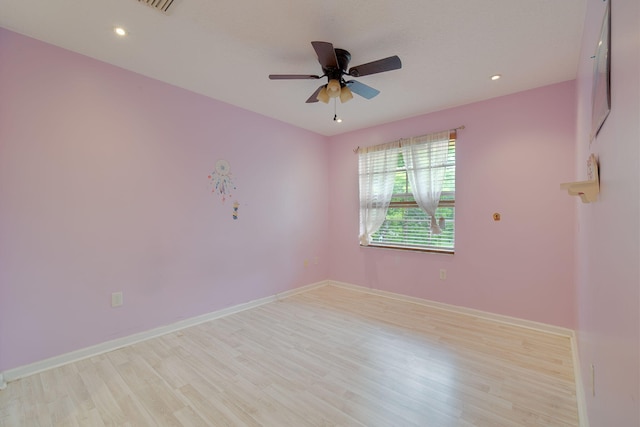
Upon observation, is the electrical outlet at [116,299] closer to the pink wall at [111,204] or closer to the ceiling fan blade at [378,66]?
the pink wall at [111,204]

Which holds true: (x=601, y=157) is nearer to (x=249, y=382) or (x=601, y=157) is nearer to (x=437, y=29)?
(x=437, y=29)

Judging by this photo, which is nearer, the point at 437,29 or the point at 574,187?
the point at 574,187

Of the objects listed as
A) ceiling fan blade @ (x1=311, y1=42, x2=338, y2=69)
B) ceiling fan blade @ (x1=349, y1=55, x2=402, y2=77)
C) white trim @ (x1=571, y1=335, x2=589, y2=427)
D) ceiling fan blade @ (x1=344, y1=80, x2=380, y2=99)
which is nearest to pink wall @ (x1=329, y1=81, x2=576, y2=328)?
white trim @ (x1=571, y1=335, x2=589, y2=427)

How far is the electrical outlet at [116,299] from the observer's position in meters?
2.50

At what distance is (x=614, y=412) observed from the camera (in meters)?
0.94

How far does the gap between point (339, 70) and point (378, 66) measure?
33 centimetres

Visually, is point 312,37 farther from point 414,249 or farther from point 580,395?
point 580,395

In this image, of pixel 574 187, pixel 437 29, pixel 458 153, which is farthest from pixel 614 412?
pixel 458 153

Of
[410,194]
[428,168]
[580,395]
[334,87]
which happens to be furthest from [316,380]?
[428,168]

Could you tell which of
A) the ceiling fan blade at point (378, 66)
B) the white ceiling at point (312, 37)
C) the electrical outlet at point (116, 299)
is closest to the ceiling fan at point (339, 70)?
the ceiling fan blade at point (378, 66)

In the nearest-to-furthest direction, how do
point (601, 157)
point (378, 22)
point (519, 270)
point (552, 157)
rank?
point (601, 157)
point (378, 22)
point (552, 157)
point (519, 270)

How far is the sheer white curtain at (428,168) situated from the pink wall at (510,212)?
17cm

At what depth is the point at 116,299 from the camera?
8.25 ft

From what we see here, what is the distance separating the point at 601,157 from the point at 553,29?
54.9 inches
